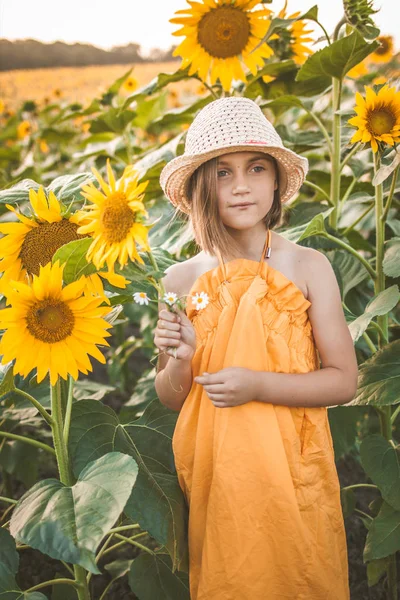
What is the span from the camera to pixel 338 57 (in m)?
1.52

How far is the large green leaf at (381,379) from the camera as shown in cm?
125

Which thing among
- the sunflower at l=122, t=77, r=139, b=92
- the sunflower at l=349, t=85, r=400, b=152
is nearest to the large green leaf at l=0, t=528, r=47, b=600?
the sunflower at l=349, t=85, r=400, b=152

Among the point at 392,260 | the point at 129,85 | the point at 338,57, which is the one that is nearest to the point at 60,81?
the point at 129,85

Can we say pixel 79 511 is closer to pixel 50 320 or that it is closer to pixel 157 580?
pixel 50 320

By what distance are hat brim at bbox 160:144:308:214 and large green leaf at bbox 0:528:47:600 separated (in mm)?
745

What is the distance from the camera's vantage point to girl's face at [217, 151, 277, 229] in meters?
1.21

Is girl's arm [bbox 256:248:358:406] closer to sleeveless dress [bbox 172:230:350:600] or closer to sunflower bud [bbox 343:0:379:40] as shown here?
sleeveless dress [bbox 172:230:350:600]

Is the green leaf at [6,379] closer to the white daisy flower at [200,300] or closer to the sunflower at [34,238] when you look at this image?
the sunflower at [34,238]

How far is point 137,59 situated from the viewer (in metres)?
4.41

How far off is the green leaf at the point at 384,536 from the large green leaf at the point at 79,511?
0.59m

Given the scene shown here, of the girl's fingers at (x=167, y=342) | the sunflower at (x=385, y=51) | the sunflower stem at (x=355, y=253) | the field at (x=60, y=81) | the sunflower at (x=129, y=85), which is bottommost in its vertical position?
the girl's fingers at (x=167, y=342)

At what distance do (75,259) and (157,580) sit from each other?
74 cm

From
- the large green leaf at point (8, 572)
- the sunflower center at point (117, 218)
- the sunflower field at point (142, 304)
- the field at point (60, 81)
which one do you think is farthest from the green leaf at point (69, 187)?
the field at point (60, 81)

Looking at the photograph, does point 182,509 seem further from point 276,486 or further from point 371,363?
point 371,363
